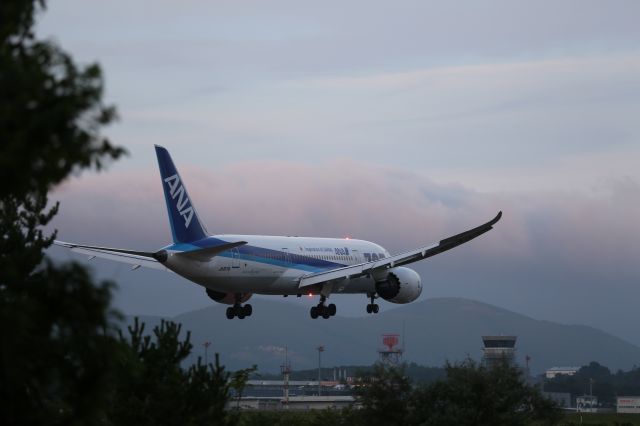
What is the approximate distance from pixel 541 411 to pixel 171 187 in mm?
24744

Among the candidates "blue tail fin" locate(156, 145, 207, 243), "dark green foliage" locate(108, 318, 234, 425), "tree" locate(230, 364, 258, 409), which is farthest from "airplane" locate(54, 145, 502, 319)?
"dark green foliage" locate(108, 318, 234, 425)

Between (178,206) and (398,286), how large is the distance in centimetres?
1750

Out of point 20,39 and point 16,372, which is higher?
point 20,39

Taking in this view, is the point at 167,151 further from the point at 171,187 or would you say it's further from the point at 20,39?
the point at 20,39

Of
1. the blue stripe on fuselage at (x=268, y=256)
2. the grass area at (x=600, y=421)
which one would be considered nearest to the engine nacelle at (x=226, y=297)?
the blue stripe on fuselage at (x=268, y=256)

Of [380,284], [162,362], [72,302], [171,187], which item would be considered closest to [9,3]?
[72,302]

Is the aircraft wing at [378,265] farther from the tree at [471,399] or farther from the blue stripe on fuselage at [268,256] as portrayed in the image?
the tree at [471,399]

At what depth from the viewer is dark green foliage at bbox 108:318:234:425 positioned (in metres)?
38.7

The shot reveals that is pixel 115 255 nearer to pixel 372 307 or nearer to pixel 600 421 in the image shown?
pixel 372 307

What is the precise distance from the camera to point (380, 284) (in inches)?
3172

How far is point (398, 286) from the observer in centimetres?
7988

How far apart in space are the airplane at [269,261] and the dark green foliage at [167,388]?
24120 mm

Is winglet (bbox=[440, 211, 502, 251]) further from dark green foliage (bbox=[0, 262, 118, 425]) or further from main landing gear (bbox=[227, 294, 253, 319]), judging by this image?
dark green foliage (bbox=[0, 262, 118, 425])

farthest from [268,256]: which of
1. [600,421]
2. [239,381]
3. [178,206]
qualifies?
[600,421]
